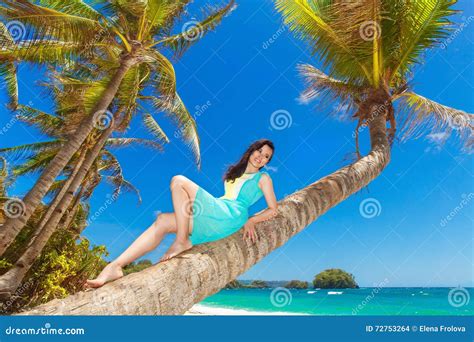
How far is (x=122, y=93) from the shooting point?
9711 millimetres

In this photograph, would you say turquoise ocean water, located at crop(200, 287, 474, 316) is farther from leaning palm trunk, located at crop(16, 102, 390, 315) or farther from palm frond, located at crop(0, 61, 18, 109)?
leaning palm trunk, located at crop(16, 102, 390, 315)

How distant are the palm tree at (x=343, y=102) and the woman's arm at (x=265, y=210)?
0.13ft

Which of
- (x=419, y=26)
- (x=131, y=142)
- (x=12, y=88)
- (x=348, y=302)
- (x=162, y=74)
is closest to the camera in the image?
(x=419, y=26)

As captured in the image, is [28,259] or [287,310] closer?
[28,259]

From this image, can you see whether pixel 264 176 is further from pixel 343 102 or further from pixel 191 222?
pixel 343 102

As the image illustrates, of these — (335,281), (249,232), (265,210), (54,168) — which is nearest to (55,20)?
(54,168)

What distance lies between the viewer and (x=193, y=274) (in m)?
2.15

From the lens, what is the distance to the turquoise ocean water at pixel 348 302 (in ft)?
112

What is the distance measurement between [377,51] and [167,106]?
499 cm

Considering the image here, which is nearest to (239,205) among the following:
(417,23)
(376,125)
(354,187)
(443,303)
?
(354,187)

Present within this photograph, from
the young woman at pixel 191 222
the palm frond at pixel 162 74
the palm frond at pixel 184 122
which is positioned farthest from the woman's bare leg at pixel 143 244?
the palm frond at pixel 184 122

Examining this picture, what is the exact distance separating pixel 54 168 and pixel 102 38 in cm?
253

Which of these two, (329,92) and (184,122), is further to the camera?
(184,122)

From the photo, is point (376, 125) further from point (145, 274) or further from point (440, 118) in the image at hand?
point (145, 274)
